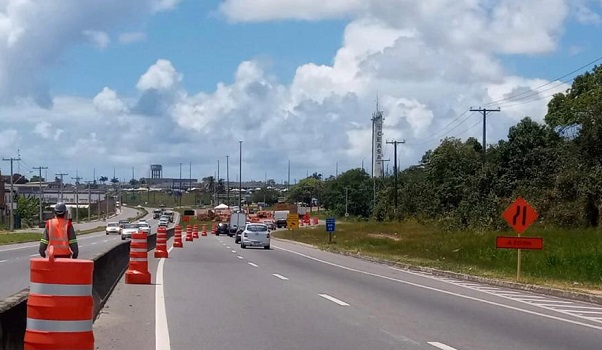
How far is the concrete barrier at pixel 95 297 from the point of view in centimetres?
848

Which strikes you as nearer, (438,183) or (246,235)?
(246,235)

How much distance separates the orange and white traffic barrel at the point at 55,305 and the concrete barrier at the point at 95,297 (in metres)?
0.26

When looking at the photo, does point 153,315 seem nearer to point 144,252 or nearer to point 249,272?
point 144,252

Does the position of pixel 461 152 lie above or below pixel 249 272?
above

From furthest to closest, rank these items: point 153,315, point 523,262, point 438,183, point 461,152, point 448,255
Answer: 1. point 461,152
2. point 438,183
3. point 448,255
4. point 523,262
5. point 153,315

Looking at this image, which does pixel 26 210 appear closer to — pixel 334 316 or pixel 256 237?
pixel 256 237

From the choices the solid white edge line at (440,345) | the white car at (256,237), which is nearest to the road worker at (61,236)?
the solid white edge line at (440,345)

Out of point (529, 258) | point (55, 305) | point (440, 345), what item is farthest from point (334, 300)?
point (529, 258)

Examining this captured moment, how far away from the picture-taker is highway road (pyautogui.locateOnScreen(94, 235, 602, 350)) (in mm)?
12789

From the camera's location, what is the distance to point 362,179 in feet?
569

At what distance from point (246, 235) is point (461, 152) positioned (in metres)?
59.1

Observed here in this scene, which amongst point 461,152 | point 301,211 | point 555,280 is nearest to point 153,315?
point 555,280

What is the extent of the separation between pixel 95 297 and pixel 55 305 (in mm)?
7697

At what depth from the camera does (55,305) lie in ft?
27.3
